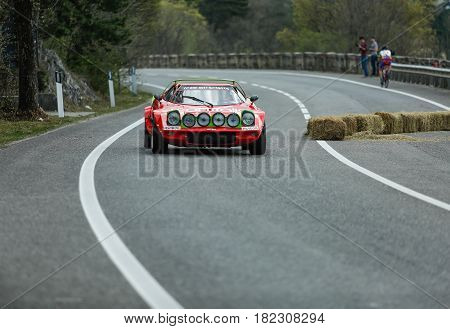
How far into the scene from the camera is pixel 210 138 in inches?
590

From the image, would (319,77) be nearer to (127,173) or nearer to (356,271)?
(127,173)

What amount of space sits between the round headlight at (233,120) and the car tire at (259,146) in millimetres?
414

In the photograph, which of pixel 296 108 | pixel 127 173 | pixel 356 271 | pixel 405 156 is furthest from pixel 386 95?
pixel 356 271

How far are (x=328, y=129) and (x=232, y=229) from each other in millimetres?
10365

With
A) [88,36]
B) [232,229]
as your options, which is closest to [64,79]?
[88,36]

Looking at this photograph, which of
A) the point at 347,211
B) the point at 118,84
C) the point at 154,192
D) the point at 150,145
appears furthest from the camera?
the point at 118,84

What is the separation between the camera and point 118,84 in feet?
127

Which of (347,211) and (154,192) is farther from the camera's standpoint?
(154,192)

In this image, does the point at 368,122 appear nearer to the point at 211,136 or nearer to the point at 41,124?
the point at 211,136

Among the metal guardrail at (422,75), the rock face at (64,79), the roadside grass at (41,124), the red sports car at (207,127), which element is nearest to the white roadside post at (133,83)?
the roadside grass at (41,124)

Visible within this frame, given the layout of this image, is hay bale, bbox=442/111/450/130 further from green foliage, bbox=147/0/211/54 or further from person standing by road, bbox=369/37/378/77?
green foliage, bbox=147/0/211/54

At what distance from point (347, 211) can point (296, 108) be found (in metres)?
19.9

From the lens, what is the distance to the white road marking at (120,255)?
6.12 m

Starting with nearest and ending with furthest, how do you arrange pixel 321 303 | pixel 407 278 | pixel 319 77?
pixel 321 303 → pixel 407 278 → pixel 319 77
